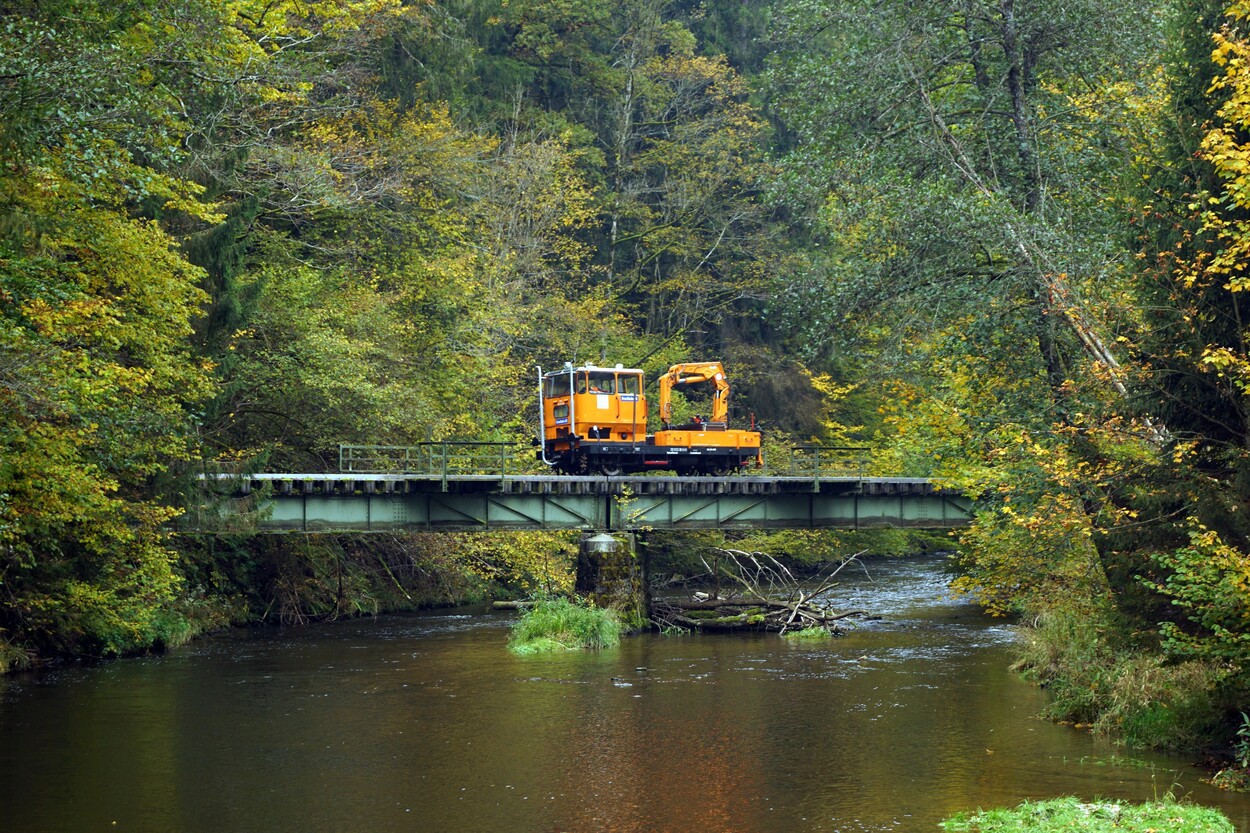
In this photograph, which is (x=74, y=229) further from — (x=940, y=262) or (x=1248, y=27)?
(x=1248, y=27)

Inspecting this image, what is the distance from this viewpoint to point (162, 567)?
2588 centimetres

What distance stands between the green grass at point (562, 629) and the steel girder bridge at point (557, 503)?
3.82 metres

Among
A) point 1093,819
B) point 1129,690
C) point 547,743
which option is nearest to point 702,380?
point 547,743

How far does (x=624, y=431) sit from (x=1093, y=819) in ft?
78.3

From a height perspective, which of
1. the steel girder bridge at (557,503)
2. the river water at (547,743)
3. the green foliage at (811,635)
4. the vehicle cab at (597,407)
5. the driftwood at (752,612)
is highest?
the vehicle cab at (597,407)

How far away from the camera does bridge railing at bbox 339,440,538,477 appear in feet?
114

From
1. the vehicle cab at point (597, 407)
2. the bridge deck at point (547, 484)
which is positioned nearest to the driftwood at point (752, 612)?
the bridge deck at point (547, 484)

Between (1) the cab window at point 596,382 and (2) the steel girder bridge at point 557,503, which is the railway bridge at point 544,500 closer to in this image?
(2) the steel girder bridge at point 557,503

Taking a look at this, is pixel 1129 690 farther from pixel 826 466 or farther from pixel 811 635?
pixel 826 466

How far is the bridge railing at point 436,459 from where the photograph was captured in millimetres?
34781

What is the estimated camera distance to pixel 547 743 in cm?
1930

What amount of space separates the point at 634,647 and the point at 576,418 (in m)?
7.99

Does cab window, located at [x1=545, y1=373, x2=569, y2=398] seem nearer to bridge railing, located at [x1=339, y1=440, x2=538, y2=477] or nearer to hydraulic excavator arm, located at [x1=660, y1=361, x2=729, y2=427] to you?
bridge railing, located at [x1=339, y1=440, x2=538, y2=477]

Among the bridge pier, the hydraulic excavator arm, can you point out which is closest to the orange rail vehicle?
the hydraulic excavator arm
